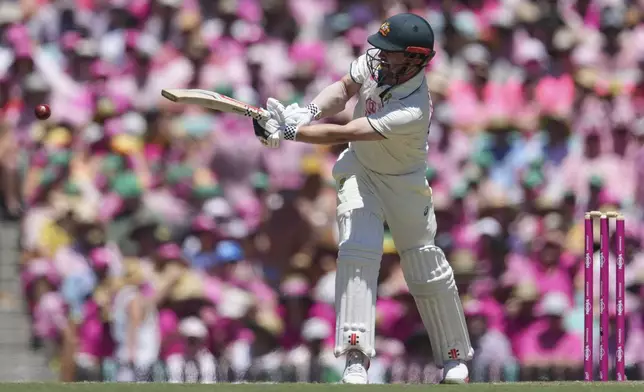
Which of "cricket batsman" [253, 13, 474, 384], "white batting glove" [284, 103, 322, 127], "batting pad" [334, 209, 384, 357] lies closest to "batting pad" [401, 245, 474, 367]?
"cricket batsman" [253, 13, 474, 384]

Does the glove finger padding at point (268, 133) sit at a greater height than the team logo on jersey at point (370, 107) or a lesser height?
lesser

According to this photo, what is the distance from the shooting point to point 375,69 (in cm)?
652

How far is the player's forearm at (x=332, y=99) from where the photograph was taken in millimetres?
6652

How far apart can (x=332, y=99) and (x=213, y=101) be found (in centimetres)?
49

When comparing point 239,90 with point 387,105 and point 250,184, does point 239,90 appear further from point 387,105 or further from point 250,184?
point 387,105

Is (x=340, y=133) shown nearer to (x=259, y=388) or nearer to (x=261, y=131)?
(x=261, y=131)

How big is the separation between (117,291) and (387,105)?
1.57 meters

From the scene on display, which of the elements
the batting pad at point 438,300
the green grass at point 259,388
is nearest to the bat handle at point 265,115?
the batting pad at point 438,300

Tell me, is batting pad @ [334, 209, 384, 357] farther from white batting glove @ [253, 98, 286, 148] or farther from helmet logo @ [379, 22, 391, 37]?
helmet logo @ [379, 22, 391, 37]

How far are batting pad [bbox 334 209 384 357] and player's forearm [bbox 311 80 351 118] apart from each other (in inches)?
19.9

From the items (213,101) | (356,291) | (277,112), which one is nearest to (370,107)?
(277,112)

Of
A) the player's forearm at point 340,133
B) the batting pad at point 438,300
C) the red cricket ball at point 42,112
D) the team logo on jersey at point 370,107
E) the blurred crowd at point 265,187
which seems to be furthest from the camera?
the blurred crowd at point 265,187

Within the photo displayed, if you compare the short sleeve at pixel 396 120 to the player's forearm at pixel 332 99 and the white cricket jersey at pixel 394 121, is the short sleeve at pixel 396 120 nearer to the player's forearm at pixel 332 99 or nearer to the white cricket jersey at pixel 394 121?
the white cricket jersey at pixel 394 121

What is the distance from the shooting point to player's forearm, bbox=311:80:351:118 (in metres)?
6.65
